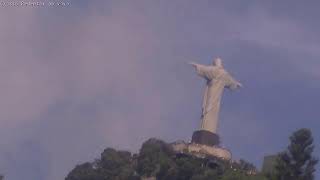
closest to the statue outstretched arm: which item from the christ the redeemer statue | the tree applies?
the christ the redeemer statue

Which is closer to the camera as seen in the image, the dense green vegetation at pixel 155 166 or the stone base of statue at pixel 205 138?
the dense green vegetation at pixel 155 166

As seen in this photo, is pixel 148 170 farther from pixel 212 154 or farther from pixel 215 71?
pixel 215 71

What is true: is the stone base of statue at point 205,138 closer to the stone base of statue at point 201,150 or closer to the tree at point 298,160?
the stone base of statue at point 201,150

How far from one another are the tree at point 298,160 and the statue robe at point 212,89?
2707cm

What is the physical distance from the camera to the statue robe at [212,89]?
59688mm

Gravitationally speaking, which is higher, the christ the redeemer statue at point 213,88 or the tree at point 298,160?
the christ the redeemer statue at point 213,88

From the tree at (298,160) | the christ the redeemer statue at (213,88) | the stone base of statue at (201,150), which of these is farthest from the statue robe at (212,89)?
the tree at (298,160)

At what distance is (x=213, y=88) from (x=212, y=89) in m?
0.15

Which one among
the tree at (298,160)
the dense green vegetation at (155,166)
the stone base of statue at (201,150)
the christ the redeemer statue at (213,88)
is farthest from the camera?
the christ the redeemer statue at (213,88)

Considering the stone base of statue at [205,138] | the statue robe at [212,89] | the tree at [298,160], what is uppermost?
the statue robe at [212,89]

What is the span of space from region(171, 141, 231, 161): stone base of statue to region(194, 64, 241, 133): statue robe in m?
3.51

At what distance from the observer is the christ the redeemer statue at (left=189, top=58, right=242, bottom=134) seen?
196ft

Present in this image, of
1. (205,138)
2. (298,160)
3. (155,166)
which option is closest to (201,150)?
(205,138)

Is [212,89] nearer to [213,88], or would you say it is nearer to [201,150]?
[213,88]
